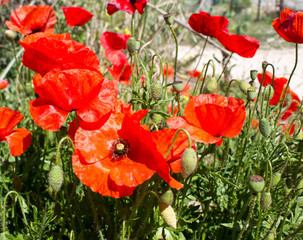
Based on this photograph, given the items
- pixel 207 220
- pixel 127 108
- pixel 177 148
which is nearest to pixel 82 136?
pixel 127 108

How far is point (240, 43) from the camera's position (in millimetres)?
1495

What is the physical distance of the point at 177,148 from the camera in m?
1.16

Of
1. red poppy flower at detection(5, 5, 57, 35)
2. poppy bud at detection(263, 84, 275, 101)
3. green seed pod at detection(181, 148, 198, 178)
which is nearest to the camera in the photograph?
green seed pod at detection(181, 148, 198, 178)

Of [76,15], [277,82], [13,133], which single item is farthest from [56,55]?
[277,82]

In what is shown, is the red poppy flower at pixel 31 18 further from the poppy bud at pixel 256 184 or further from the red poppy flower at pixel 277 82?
the poppy bud at pixel 256 184

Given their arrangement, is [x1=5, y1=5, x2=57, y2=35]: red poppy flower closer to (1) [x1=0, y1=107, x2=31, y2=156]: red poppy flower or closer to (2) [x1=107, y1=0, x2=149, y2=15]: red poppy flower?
(2) [x1=107, y1=0, x2=149, y2=15]: red poppy flower

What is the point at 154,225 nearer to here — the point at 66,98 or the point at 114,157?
the point at 114,157

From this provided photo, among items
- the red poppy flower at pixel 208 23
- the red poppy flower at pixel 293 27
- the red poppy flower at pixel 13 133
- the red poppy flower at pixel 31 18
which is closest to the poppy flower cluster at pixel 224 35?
the red poppy flower at pixel 208 23

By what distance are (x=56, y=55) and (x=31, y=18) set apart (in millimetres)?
859

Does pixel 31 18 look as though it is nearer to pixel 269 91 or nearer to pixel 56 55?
pixel 56 55

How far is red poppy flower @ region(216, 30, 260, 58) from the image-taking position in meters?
1.47

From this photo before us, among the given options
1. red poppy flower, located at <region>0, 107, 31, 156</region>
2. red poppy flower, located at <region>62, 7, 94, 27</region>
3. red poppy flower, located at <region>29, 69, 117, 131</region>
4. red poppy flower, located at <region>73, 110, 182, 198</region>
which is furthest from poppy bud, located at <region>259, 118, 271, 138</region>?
red poppy flower, located at <region>62, 7, 94, 27</region>

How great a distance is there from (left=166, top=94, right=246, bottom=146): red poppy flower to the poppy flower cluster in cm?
38

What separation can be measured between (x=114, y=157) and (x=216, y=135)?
337mm
